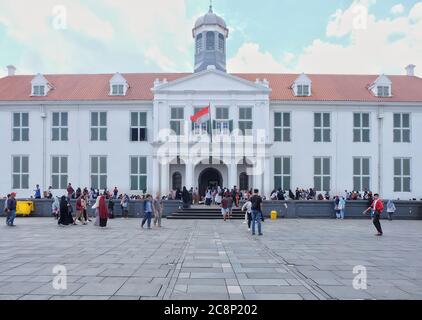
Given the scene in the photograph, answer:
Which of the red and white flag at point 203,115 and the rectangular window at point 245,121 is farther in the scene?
the rectangular window at point 245,121

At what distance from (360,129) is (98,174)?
867 inches

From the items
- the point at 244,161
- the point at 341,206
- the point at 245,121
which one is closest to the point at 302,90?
the point at 245,121

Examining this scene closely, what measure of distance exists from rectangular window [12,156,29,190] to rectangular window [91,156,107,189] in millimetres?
5474

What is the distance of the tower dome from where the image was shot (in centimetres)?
4072

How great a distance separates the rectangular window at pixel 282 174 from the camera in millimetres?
36750


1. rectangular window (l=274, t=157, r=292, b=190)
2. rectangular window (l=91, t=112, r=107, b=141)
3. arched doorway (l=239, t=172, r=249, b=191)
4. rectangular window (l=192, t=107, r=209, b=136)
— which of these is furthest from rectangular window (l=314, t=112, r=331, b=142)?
rectangular window (l=91, t=112, r=107, b=141)

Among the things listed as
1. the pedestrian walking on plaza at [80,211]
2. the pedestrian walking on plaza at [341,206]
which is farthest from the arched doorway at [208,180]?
the pedestrian walking on plaza at [80,211]

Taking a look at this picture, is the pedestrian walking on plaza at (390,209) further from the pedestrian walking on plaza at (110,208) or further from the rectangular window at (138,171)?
the rectangular window at (138,171)

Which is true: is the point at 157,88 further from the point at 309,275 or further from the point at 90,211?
the point at 309,275

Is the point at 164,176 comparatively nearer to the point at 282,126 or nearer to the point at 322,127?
the point at 282,126

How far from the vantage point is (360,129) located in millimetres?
36938

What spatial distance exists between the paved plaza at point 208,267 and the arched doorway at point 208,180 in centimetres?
2191
